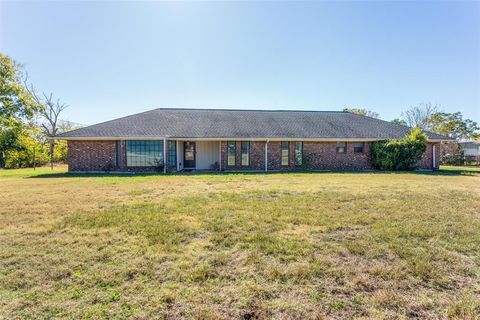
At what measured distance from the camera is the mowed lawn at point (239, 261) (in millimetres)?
2455

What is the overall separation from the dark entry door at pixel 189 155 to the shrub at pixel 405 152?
12.9 m

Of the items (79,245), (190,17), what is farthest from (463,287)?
(190,17)

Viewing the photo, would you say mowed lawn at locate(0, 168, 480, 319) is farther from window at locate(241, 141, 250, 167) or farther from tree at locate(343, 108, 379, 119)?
tree at locate(343, 108, 379, 119)

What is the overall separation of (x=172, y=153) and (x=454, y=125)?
43.0m

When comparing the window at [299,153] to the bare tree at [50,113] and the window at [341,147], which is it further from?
the bare tree at [50,113]

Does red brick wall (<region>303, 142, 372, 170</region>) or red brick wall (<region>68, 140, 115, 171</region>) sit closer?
red brick wall (<region>68, 140, 115, 171</region>)

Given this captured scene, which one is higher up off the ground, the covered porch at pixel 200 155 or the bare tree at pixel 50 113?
the bare tree at pixel 50 113

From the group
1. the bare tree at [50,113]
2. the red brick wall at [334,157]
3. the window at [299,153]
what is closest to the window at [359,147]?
the red brick wall at [334,157]

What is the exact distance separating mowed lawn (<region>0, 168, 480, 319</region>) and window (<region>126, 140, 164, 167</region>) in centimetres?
969

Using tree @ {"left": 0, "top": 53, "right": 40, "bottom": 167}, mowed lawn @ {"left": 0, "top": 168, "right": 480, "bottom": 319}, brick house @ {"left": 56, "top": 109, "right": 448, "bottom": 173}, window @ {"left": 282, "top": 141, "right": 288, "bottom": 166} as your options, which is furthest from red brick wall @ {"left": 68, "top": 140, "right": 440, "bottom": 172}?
tree @ {"left": 0, "top": 53, "right": 40, "bottom": 167}

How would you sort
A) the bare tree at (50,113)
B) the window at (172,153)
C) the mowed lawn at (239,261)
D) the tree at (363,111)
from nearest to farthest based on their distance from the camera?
the mowed lawn at (239,261), the window at (172,153), the bare tree at (50,113), the tree at (363,111)

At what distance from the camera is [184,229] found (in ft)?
15.0

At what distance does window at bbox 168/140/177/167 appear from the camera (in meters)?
16.3

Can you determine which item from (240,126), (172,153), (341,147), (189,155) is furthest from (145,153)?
(341,147)
